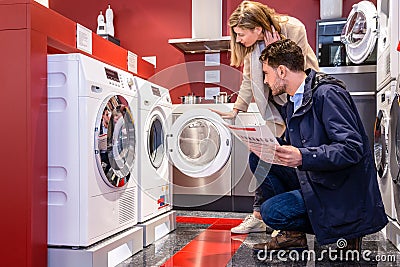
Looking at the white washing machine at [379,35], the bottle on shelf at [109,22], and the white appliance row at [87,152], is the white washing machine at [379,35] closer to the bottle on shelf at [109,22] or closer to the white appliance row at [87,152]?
the white appliance row at [87,152]

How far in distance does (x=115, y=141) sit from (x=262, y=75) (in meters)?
1.03

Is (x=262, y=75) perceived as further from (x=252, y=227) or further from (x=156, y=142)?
(x=252, y=227)

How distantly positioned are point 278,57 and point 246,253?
108cm

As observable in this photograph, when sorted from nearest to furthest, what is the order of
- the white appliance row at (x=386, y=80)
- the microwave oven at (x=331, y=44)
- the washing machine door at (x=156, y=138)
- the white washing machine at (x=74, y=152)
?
the white washing machine at (x=74, y=152), the white appliance row at (x=386, y=80), the washing machine door at (x=156, y=138), the microwave oven at (x=331, y=44)

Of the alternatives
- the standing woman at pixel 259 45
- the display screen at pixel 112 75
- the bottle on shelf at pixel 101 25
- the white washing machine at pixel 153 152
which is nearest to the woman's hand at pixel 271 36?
the standing woman at pixel 259 45

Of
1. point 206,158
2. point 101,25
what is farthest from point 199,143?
point 101,25

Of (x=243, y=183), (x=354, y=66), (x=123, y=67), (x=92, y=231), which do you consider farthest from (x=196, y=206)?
(x=92, y=231)

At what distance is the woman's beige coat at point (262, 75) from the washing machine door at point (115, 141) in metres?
0.82

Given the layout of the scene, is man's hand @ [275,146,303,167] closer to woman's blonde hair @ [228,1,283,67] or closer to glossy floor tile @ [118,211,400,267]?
glossy floor tile @ [118,211,400,267]

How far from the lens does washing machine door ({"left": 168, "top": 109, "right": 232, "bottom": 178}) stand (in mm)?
3262

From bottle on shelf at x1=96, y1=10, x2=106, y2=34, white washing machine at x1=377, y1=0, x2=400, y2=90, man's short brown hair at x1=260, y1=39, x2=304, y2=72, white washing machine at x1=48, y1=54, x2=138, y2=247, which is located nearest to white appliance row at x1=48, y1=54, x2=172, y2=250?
white washing machine at x1=48, y1=54, x2=138, y2=247

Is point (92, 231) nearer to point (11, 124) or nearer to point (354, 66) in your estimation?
point (11, 124)

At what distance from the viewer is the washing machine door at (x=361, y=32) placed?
3.12 metres

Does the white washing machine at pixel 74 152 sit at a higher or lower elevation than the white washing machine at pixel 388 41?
lower
